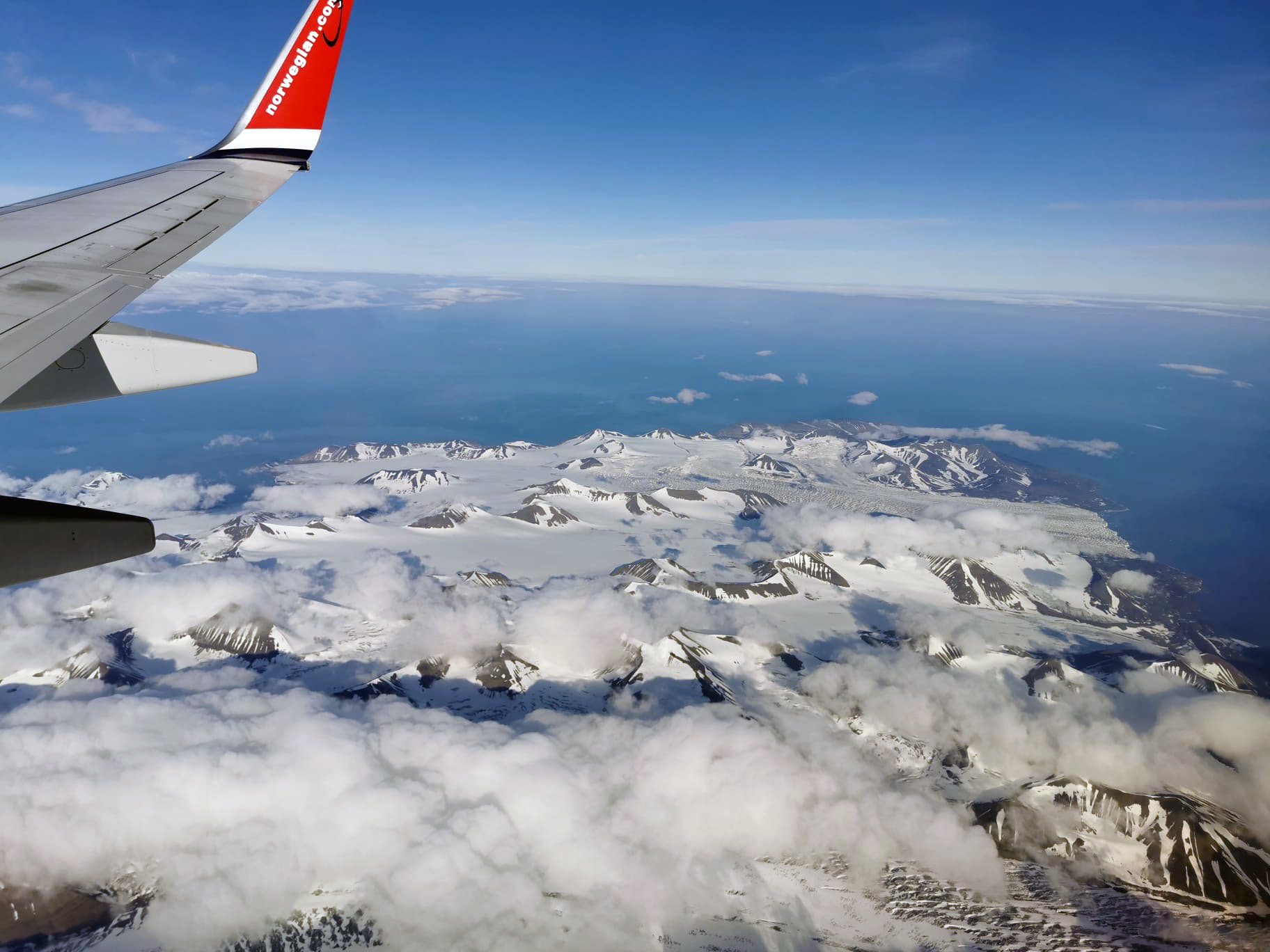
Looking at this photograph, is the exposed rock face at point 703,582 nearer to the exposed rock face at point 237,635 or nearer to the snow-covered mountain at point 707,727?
the snow-covered mountain at point 707,727

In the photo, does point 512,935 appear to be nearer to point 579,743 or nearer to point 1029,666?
point 579,743

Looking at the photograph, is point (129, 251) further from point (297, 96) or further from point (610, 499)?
point (610, 499)

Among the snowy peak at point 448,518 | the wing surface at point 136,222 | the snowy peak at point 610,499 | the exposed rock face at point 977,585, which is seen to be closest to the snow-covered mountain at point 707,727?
the exposed rock face at point 977,585

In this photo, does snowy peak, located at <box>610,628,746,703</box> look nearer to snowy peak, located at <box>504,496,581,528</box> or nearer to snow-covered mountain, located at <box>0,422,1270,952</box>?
snow-covered mountain, located at <box>0,422,1270,952</box>

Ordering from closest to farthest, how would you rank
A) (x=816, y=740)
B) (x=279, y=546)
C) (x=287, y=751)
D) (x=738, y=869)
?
1. (x=287, y=751)
2. (x=738, y=869)
3. (x=816, y=740)
4. (x=279, y=546)

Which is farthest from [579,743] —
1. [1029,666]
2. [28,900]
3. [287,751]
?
[1029,666]

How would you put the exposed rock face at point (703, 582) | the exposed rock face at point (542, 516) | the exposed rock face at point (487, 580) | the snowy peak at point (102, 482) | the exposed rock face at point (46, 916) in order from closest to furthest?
1. the exposed rock face at point (46, 916)
2. the exposed rock face at point (487, 580)
3. the exposed rock face at point (703, 582)
4. the snowy peak at point (102, 482)
5. the exposed rock face at point (542, 516)

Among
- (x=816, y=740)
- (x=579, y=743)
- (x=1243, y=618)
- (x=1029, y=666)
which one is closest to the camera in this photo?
(x=579, y=743)
